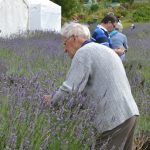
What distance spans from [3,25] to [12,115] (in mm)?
14260

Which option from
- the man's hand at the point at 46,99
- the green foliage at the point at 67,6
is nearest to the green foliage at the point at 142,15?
the green foliage at the point at 67,6

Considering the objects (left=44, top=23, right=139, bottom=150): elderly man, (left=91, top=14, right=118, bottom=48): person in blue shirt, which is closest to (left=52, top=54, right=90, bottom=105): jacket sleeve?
(left=44, top=23, right=139, bottom=150): elderly man

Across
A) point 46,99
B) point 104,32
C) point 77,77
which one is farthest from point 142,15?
point 77,77

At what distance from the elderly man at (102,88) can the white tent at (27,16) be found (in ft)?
43.7

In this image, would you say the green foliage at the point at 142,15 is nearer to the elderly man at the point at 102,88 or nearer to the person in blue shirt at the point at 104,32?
the person in blue shirt at the point at 104,32

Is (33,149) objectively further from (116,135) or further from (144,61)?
(144,61)

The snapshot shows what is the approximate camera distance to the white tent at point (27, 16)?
688 inches

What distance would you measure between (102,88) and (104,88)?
0.05 ft

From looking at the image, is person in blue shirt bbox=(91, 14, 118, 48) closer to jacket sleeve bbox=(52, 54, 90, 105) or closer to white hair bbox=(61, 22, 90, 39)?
white hair bbox=(61, 22, 90, 39)

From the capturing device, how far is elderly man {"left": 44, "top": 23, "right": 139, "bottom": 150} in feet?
12.2

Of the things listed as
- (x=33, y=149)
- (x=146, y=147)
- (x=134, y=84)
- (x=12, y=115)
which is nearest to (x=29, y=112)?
(x=12, y=115)

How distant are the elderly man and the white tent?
13.3 m

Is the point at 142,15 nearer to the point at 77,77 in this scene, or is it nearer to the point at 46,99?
the point at 46,99

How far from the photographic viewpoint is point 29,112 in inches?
137
